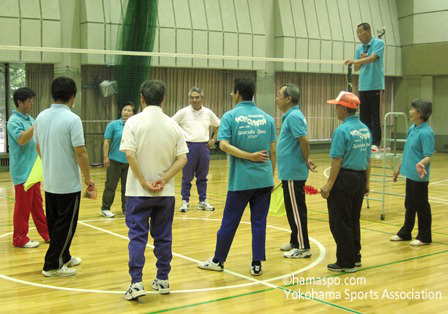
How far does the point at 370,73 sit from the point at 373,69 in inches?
2.8

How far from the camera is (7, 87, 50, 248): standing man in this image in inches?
271

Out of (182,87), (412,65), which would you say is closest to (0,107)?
(182,87)

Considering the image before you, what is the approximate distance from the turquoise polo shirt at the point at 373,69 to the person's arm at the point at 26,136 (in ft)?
15.6

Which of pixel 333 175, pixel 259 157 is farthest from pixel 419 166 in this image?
pixel 259 157

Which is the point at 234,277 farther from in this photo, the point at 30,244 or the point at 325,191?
the point at 30,244

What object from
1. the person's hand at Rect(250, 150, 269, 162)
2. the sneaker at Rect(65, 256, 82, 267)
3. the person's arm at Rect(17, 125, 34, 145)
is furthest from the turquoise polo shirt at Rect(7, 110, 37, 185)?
the person's hand at Rect(250, 150, 269, 162)

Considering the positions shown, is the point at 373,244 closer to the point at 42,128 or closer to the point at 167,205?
the point at 167,205

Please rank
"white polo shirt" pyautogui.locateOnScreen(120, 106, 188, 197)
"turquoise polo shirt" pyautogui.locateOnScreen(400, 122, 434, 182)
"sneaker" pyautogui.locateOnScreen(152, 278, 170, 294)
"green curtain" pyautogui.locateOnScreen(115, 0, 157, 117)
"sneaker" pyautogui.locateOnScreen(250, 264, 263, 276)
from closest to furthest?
"white polo shirt" pyautogui.locateOnScreen(120, 106, 188, 197)
"sneaker" pyautogui.locateOnScreen(152, 278, 170, 294)
"sneaker" pyautogui.locateOnScreen(250, 264, 263, 276)
"turquoise polo shirt" pyautogui.locateOnScreen(400, 122, 434, 182)
"green curtain" pyautogui.locateOnScreen(115, 0, 157, 117)

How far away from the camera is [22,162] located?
7.09 metres

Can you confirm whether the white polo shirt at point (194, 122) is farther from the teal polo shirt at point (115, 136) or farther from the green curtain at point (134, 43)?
the green curtain at point (134, 43)

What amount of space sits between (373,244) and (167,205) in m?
3.42

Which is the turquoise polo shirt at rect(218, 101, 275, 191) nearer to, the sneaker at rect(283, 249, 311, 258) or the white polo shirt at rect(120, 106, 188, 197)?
the white polo shirt at rect(120, 106, 188, 197)

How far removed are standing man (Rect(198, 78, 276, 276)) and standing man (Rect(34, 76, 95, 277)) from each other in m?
1.40

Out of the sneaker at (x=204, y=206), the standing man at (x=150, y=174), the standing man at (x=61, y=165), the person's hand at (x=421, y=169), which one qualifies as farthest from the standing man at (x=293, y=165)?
the sneaker at (x=204, y=206)
